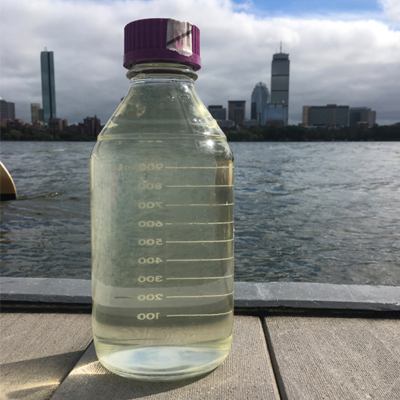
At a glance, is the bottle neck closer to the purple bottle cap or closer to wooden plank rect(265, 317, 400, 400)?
the purple bottle cap

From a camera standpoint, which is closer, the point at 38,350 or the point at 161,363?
the point at 161,363

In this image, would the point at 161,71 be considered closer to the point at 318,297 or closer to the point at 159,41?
the point at 159,41

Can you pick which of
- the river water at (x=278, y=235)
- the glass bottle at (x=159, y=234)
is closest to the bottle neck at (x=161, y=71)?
the glass bottle at (x=159, y=234)

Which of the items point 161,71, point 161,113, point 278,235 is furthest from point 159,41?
point 278,235

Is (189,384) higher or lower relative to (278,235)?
higher

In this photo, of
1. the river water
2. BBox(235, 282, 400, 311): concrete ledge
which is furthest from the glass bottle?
the river water

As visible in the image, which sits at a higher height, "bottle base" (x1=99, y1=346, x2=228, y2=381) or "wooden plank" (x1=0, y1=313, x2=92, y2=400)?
"bottle base" (x1=99, y1=346, x2=228, y2=381)

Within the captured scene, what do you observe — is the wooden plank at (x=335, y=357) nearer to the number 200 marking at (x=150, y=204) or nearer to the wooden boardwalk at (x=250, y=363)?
the wooden boardwalk at (x=250, y=363)
